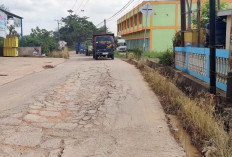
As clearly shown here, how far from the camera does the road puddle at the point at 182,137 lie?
4.45m

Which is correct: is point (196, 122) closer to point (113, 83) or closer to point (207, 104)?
point (207, 104)

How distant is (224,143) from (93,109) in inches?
136

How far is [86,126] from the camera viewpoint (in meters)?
5.60

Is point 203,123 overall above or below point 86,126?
above

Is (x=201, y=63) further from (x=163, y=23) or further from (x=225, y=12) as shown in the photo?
(x=163, y=23)

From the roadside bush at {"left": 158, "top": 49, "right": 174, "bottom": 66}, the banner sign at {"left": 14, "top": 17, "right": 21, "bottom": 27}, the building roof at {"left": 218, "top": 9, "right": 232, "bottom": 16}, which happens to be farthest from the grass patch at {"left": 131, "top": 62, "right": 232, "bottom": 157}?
the banner sign at {"left": 14, "top": 17, "right": 21, "bottom": 27}

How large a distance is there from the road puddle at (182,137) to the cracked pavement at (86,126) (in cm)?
12

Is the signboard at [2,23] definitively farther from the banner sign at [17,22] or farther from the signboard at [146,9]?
the signboard at [146,9]

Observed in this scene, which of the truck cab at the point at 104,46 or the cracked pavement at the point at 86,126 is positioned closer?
the cracked pavement at the point at 86,126

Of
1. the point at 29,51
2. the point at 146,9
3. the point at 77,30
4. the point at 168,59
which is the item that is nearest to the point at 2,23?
the point at 29,51

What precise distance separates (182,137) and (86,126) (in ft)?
5.74

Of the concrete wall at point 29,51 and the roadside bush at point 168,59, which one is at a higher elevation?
the concrete wall at point 29,51

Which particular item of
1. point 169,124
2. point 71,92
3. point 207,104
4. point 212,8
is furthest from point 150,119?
point 71,92

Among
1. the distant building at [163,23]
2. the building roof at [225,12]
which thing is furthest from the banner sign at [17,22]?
the building roof at [225,12]
